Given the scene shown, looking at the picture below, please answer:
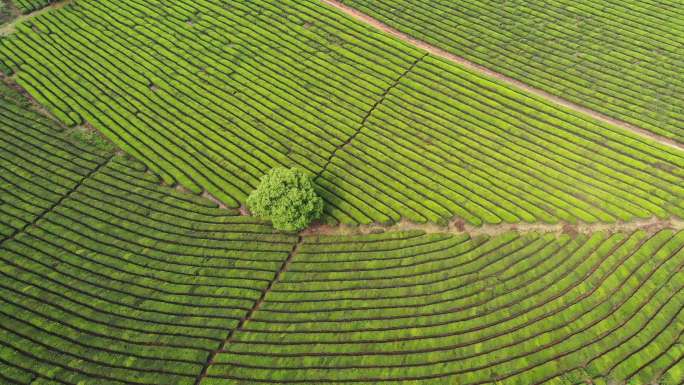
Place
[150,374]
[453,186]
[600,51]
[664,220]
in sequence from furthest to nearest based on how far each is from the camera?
1. [600,51]
2. [453,186]
3. [664,220]
4. [150,374]

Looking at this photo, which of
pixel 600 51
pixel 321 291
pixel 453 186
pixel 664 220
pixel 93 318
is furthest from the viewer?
pixel 600 51

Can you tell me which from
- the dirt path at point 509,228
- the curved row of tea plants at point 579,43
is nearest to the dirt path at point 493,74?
the curved row of tea plants at point 579,43

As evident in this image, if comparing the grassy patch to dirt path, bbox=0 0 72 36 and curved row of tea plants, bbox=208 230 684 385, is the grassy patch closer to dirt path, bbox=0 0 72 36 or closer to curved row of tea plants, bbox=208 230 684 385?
dirt path, bbox=0 0 72 36

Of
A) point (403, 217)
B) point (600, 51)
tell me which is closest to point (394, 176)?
point (403, 217)

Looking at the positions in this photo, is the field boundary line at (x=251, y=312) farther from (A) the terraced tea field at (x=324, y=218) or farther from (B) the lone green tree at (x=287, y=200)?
(B) the lone green tree at (x=287, y=200)

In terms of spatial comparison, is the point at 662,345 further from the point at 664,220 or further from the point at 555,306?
the point at 664,220

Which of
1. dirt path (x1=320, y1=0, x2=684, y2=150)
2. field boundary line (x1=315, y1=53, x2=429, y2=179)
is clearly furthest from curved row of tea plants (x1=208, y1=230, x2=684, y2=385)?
dirt path (x1=320, y1=0, x2=684, y2=150)
